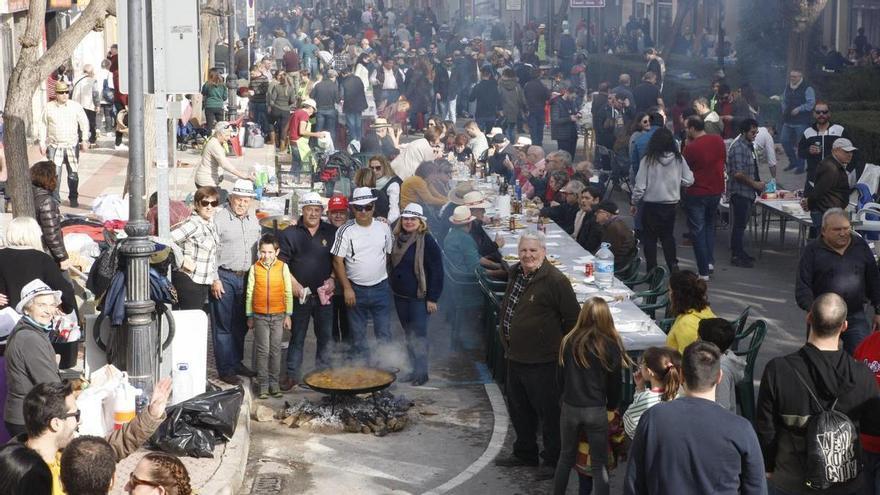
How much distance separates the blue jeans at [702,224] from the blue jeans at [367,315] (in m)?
5.26

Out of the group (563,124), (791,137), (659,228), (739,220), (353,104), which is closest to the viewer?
(659,228)

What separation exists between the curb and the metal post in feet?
2.63

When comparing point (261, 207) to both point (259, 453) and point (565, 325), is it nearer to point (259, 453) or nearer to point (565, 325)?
point (259, 453)

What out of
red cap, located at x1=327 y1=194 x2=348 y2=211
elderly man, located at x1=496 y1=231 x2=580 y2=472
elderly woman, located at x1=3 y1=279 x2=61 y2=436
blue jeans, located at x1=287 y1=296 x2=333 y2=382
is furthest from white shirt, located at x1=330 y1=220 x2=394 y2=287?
elderly woman, located at x1=3 y1=279 x2=61 y2=436

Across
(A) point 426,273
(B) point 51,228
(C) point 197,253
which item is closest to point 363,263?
(A) point 426,273

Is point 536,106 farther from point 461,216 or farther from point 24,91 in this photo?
point 24,91

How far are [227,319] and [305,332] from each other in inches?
27.6

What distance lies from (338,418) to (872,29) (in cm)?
3309

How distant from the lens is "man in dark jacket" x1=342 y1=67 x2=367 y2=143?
90.8ft

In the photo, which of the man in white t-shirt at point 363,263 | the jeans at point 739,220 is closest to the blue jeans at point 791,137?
the jeans at point 739,220

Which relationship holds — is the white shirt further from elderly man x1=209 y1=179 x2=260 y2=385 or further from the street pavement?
the street pavement

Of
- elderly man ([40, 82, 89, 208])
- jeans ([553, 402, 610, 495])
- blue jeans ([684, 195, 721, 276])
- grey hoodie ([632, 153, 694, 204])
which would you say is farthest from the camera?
elderly man ([40, 82, 89, 208])

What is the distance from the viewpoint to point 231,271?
449 inches

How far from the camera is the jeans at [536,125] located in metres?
27.1
